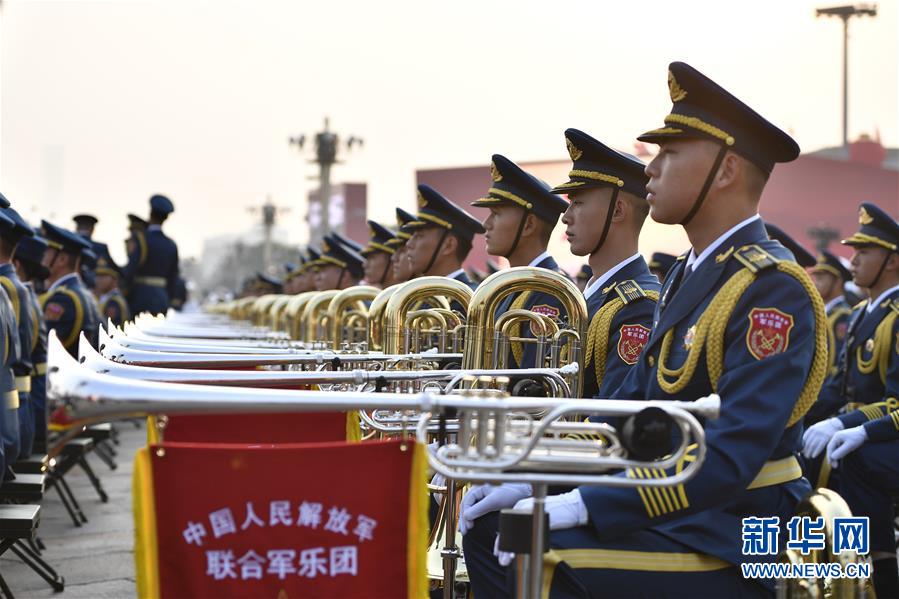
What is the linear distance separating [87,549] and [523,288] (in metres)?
5.13

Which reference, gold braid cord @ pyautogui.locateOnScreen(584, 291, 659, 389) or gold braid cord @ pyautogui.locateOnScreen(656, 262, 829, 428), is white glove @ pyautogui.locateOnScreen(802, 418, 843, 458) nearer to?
gold braid cord @ pyautogui.locateOnScreen(584, 291, 659, 389)

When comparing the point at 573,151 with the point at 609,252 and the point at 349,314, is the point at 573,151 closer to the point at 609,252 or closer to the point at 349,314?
the point at 609,252

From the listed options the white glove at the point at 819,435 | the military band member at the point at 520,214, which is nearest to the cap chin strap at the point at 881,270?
the white glove at the point at 819,435

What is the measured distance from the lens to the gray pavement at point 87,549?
23.2 feet

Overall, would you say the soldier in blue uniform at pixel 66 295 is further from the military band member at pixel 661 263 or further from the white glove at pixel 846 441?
the white glove at pixel 846 441

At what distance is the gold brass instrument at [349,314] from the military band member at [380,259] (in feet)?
7.07

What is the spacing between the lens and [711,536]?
11.8 ft

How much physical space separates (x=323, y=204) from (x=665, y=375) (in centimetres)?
4190

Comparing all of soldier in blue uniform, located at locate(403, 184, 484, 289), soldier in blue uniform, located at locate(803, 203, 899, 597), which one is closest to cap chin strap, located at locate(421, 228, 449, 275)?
soldier in blue uniform, located at locate(403, 184, 484, 289)

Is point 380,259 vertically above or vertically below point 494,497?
above

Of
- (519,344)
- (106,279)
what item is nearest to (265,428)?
(519,344)

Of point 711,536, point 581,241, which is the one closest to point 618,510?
point 711,536

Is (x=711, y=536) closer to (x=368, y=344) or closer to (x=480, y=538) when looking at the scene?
(x=480, y=538)

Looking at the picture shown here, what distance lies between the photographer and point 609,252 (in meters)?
5.38
